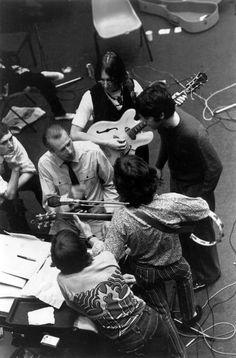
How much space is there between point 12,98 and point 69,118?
74cm

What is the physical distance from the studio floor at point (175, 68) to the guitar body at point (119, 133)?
630mm

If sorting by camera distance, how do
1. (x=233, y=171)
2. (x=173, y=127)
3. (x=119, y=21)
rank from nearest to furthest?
(x=173, y=127), (x=233, y=171), (x=119, y=21)

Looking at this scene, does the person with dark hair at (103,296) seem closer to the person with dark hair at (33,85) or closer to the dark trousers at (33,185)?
the dark trousers at (33,185)

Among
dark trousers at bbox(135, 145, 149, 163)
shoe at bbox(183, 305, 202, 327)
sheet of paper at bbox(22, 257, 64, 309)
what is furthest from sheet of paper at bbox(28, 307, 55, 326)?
dark trousers at bbox(135, 145, 149, 163)

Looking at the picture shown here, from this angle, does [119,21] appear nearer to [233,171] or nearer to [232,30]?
[232,30]

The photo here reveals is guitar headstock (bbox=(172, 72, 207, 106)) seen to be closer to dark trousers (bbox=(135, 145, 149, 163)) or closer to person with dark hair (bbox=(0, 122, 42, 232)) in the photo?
dark trousers (bbox=(135, 145, 149, 163))

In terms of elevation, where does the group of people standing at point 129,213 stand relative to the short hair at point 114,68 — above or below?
below

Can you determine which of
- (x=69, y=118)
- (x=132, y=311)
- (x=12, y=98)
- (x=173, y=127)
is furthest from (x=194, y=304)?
(x=12, y=98)

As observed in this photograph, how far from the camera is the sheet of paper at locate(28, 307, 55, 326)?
274 centimetres

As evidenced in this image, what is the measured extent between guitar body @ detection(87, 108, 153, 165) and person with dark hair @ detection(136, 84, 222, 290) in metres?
0.38

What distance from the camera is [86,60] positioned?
5695 mm

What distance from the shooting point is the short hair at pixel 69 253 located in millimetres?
2381

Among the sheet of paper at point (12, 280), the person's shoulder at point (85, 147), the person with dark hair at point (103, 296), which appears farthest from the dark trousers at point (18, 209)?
the person with dark hair at point (103, 296)

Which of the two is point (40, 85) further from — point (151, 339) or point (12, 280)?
point (151, 339)
